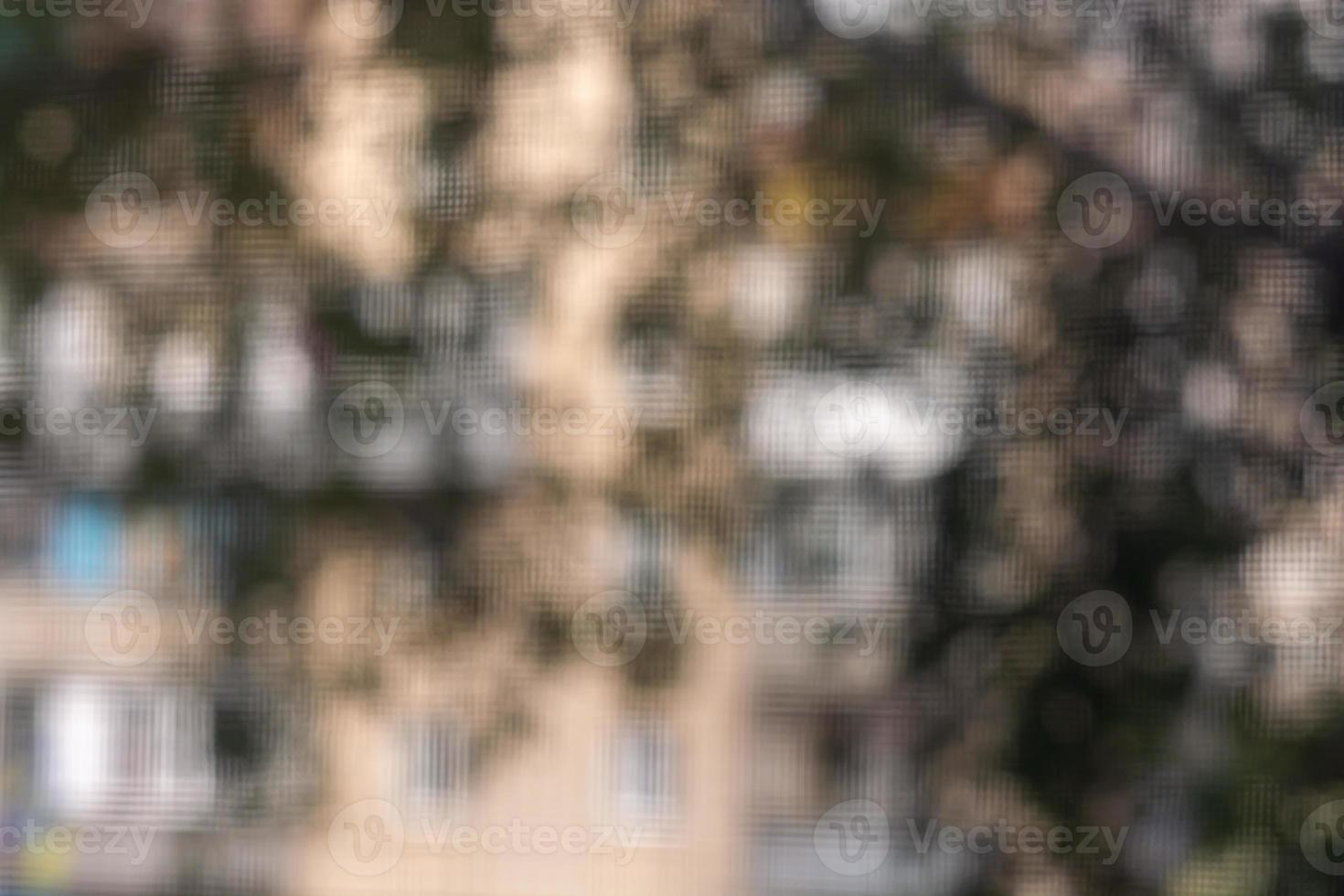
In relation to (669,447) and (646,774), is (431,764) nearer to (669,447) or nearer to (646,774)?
(646,774)

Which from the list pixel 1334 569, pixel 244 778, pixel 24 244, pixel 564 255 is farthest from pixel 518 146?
pixel 1334 569

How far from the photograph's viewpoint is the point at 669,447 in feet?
2.12

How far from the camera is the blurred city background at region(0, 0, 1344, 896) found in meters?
0.62

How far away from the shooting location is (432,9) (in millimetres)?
656

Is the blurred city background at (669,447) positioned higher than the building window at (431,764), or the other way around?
the blurred city background at (669,447)

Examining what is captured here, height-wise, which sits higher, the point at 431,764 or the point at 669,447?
the point at 669,447

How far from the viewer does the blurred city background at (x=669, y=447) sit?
617 mm

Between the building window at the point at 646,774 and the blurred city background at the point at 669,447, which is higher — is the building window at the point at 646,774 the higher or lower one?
the lower one

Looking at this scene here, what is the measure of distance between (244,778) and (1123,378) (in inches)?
22.8

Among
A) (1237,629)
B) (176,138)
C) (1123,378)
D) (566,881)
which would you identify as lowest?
(566,881)

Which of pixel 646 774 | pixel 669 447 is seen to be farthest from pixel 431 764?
pixel 669 447

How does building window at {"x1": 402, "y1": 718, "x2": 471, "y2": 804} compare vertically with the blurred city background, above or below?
below

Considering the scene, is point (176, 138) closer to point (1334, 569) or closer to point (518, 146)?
point (518, 146)

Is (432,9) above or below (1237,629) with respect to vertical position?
above
